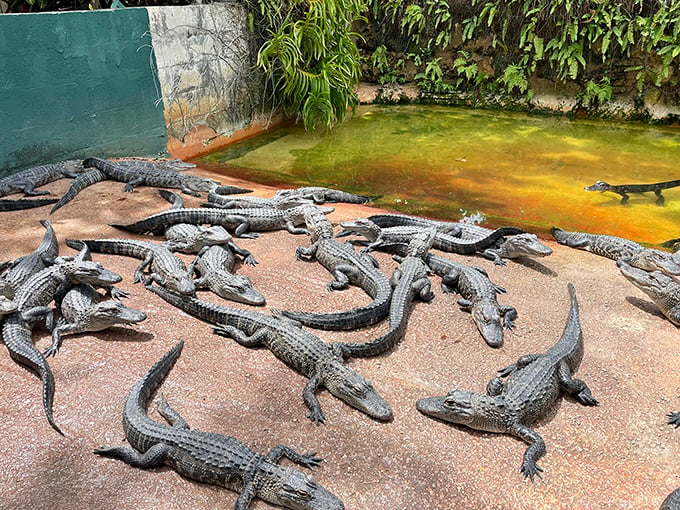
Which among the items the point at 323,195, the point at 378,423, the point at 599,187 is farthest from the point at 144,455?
the point at 599,187

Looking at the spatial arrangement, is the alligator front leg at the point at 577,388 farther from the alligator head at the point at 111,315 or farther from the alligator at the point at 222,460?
the alligator head at the point at 111,315

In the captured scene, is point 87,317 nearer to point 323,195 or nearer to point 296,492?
point 296,492

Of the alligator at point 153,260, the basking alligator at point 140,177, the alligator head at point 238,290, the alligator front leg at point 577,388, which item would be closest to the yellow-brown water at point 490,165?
the basking alligator at point 140,177

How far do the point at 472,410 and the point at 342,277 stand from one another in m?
1.84

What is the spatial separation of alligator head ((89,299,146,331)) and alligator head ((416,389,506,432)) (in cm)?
206

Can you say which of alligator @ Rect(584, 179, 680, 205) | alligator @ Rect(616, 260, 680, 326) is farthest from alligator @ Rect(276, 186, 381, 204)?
alligator @ Rect(616, 260, 680, 326)

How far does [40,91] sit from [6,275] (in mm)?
3772

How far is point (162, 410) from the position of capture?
2824 millimetres

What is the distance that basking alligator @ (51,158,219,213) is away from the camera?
660cm

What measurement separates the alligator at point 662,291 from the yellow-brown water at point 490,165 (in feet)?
6.28

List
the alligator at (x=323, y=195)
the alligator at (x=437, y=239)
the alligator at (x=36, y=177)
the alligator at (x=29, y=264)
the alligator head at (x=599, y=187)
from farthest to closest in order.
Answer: the alligator head at (x=599, y=187)
the alligator at (x=323, y=195)
the alligator at (x=36, y=177)
the alligator at (x=437, y=239)
the alligator at (x=29, y=264)

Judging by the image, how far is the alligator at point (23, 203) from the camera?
5633 millimetres

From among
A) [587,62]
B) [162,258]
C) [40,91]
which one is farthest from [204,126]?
[587,62]

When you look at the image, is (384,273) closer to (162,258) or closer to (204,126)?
(162,258)
